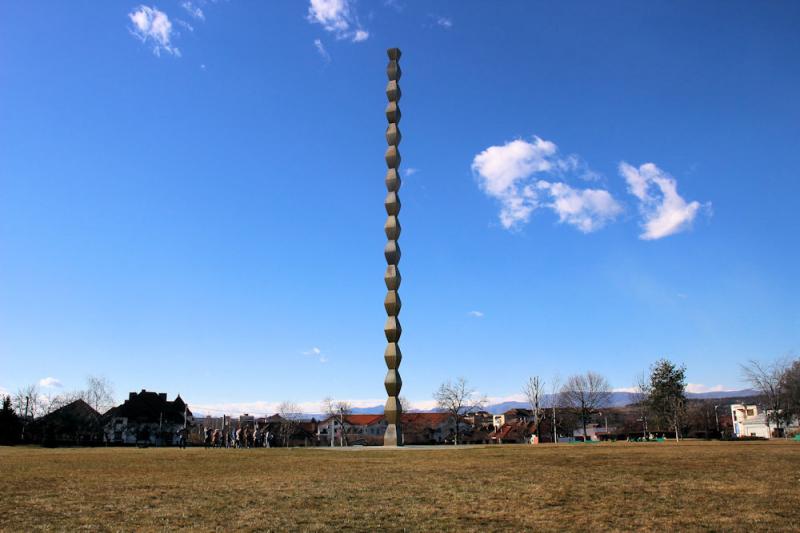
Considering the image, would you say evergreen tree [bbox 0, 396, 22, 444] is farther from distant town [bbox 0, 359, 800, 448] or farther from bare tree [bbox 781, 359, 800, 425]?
bare tree [bbox 781, 359, 800, 425]

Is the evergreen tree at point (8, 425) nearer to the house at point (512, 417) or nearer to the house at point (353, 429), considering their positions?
the house at point (353, 429)

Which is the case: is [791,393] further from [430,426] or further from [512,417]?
[512,417]

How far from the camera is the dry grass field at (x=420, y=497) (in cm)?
866

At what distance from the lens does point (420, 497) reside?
11.0 m

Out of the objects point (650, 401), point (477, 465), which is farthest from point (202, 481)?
point (650, 401)

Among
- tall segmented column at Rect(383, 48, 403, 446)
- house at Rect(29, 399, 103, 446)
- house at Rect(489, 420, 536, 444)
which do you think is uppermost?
tall segmented column at Rect(383, 48, 403, 446)

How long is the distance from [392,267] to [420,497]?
25969 millimetres

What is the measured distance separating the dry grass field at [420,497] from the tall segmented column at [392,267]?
700 inches

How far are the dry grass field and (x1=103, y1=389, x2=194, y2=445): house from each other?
7458 cm

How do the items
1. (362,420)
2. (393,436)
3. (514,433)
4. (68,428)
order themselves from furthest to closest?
(362,420), (514,433), (68,428), (393,436)

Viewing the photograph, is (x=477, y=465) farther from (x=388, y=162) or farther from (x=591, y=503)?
(x=388, y=162)

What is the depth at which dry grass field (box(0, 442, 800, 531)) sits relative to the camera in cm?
866

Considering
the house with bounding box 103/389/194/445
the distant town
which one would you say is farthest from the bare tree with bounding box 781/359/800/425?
the house with bounding box 103/389/194/445

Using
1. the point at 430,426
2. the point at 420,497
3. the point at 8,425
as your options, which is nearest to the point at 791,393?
the point at 430,426
